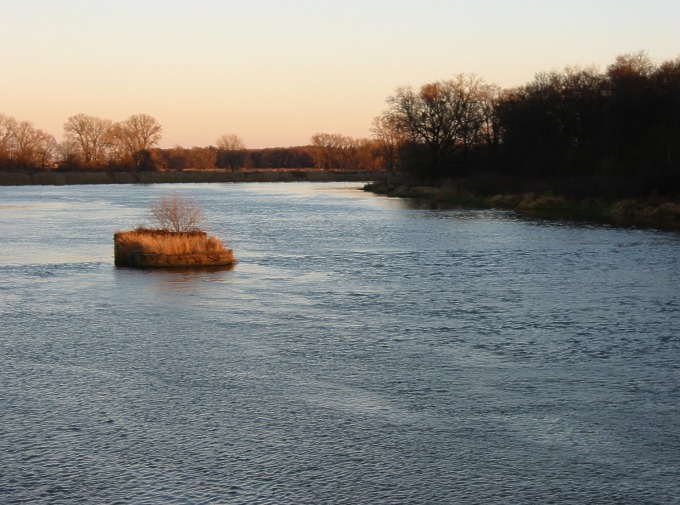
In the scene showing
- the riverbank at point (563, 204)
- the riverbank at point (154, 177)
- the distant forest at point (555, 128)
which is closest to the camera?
the riverbank at point (563, 204)

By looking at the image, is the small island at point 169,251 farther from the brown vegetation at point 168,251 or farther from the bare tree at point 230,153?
the bare tree at point 230,153

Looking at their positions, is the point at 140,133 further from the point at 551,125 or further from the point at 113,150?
the point at 551,125

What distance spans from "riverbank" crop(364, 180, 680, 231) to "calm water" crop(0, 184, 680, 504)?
1781 cm

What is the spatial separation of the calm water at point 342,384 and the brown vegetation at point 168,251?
749 mm

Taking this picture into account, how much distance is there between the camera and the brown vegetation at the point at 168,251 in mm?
23547

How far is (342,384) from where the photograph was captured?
34.7 ft

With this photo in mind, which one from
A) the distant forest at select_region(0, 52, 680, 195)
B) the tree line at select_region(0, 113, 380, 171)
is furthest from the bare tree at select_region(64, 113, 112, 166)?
the distant forest at select_region(0, 52, 680, 195)

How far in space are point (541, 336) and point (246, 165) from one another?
163801mm

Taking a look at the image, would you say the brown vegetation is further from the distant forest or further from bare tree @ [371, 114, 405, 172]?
bare tree @ [371, 114, 405, 172]

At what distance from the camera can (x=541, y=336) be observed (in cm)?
1373

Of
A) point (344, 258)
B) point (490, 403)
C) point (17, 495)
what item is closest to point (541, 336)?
point (490, 403)

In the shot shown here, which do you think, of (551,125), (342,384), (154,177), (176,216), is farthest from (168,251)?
(154,177)

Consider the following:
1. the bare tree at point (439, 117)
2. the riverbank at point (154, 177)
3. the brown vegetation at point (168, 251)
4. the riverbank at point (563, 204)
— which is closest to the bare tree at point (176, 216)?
the brown vegetation at point (168, 251)

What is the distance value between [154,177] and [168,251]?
86.8 meters
